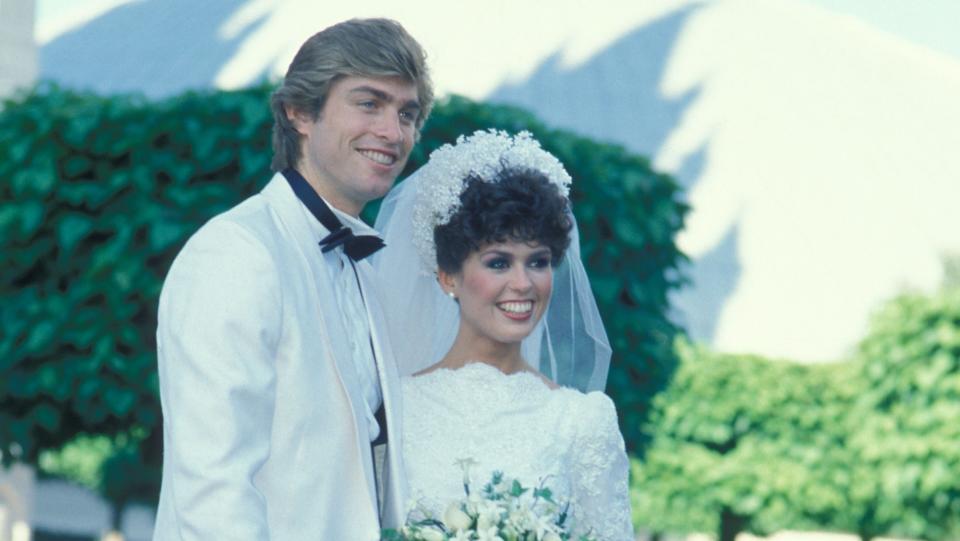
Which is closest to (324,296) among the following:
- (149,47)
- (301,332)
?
(301,332)

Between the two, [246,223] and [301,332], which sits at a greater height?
[246,223]

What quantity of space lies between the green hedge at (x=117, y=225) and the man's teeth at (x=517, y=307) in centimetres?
344

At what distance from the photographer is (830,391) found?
49.9ft

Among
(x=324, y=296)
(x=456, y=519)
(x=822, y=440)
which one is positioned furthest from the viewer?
(x=822, y=440)

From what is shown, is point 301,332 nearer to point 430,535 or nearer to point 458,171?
point 430,535

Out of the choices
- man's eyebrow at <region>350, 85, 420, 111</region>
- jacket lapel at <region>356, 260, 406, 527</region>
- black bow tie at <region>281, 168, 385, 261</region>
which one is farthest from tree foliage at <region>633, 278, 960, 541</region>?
man's eyebrow at <region>350, 85, 420, 111</region>

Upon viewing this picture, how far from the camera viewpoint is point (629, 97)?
1624 inches

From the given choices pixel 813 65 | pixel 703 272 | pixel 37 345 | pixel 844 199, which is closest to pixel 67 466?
pixel 37 345

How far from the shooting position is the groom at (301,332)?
2850 millimetres

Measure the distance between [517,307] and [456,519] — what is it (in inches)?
34.1

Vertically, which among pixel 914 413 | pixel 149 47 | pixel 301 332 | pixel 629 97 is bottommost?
pixel 301 332

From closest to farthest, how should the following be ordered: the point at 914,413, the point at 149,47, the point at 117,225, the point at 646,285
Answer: the point at 117,225 → the point at 646,285 → the point at 914,413 → the point at 149,47

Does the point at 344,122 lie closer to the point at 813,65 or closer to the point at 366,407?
the point at 366,407

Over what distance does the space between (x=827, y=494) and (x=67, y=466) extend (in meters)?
9.11
